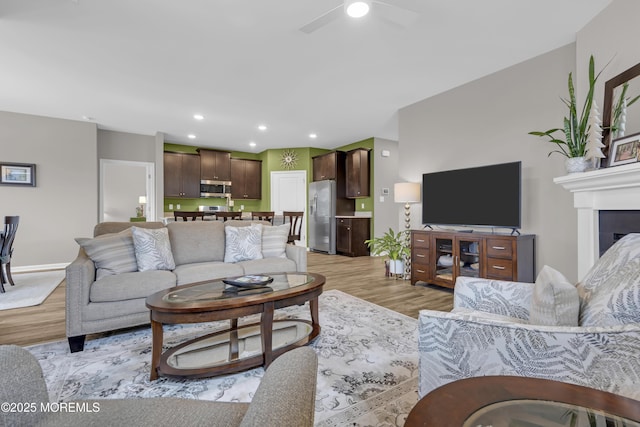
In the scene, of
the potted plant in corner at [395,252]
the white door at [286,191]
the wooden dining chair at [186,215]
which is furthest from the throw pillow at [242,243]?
the white door at [286,191]

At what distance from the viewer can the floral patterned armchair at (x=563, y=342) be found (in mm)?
870

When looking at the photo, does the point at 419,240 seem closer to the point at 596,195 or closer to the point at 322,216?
the point at 596,195

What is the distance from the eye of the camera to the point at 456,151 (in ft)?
13.3

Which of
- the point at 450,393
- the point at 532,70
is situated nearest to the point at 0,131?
the point at 450,393

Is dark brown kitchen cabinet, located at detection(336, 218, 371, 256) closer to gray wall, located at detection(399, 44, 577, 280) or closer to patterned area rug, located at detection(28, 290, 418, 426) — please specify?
gray wall, located at detection(399, 44, 577, 280)

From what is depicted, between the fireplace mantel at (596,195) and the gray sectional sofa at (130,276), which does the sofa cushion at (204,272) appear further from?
the fireplace mantel at (596,195)

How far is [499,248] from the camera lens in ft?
10.4

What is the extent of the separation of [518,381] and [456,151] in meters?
3.78

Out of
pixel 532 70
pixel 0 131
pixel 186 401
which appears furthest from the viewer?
pixel 0 131

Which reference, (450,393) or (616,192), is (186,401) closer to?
→ (450,393)

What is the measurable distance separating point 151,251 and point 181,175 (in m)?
4.95

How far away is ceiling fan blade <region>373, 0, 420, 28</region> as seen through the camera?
83.0 inches

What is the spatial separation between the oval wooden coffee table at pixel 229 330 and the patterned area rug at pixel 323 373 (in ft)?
0.24

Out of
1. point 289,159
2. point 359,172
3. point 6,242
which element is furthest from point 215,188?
point 6,242
